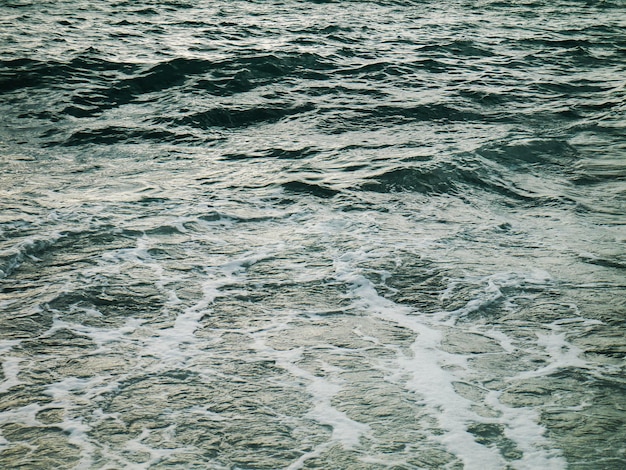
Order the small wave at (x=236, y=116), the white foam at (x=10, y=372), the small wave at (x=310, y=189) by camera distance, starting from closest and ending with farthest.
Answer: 1. the white foam at (x=10, y=372)
2. the small wave at (x=310, y=189)
3. the small wave at (x=236, y=116)

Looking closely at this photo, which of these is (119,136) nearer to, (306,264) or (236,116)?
(236,116)

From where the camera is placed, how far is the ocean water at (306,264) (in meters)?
4.45

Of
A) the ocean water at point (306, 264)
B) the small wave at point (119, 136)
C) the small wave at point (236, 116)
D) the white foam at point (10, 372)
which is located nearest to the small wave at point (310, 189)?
the ocean water at point (306, 264)

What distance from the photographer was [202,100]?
12773mm

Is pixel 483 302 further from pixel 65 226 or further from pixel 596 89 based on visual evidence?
pixel 596 89

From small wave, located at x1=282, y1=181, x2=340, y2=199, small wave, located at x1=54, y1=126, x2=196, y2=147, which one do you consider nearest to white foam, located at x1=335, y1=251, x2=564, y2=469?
small wave, located at x1=282, y1=181, x2=340, y2=199

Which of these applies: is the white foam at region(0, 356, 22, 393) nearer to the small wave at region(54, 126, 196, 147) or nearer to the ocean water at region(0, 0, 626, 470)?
the ocean water at region(0, 0, 626, 470)

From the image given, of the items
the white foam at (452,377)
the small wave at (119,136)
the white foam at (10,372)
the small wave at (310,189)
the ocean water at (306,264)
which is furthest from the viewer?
the small wave at (119,136)

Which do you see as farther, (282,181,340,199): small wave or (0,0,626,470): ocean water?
(282,181,340,199): small wave

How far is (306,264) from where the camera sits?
274 inches

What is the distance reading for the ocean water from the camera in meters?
4.45

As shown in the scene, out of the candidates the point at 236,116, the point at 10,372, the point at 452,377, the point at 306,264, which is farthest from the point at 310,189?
the point at 10,372

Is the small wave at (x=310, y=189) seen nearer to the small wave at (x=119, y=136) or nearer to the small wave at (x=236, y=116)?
the small wave at (x=119, y=136)

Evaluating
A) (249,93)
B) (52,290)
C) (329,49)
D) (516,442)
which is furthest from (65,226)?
(329,49)
